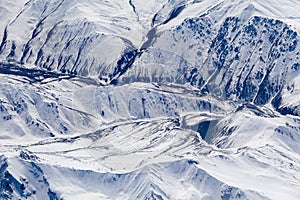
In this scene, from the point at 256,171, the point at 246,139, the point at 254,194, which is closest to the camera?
the point at 254,194

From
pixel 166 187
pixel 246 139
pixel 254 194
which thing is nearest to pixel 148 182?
pixel 166 187

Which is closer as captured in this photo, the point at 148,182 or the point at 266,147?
the point at 148,182

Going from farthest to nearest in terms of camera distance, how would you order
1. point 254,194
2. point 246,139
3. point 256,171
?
1. point 246,139
2. point 256,171
3. point 254,194

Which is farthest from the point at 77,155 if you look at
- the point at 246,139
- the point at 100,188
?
the point at 246,139

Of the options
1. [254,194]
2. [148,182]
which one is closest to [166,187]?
[148,182]

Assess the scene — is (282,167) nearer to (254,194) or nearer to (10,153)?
(254,194)

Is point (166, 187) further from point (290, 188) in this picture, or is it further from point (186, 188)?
point (290, 188)

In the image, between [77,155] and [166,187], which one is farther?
[77,155]
